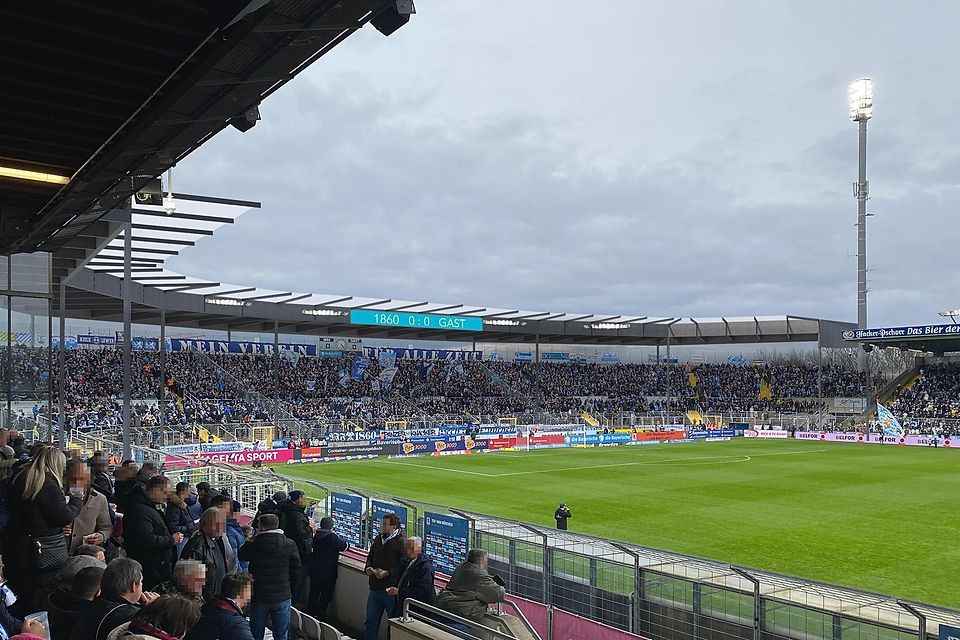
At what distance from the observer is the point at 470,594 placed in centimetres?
678

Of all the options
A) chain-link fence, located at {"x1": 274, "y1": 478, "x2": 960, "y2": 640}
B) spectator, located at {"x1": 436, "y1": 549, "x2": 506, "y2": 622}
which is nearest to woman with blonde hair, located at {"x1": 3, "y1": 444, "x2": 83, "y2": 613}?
spectator, located at {"x1": 436, "y1": 549, "x2": 506, "y2": 622}

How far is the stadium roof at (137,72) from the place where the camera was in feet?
19.0

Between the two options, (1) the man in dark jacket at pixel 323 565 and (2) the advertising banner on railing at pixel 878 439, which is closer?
(1) the man in dark jacket at pixel 323 565

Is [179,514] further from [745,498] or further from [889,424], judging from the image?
[889,424]

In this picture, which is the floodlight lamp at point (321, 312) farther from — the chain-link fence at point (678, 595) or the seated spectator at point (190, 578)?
the seated spectator at point (190, 578)

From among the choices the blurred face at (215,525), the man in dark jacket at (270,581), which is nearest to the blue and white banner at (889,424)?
the man in dark jacket at (270,581)

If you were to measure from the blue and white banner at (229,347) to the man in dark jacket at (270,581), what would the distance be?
47.5 meters

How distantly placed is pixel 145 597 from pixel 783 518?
→ 67.1 ft

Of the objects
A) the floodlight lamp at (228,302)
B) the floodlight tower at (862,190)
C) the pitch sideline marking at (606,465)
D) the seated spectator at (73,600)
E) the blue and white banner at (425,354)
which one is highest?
the floodlight tower at (862,190)

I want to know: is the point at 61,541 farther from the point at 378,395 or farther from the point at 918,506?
the point at 378,395

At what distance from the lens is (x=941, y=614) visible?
6801mm

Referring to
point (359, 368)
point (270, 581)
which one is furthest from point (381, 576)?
point (359, 368)

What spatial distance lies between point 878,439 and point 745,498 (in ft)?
96.1

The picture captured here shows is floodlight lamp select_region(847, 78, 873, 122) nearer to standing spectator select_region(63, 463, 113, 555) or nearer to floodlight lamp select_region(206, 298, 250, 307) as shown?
floodlight lamp select_region(206, 298, 250, 307)
